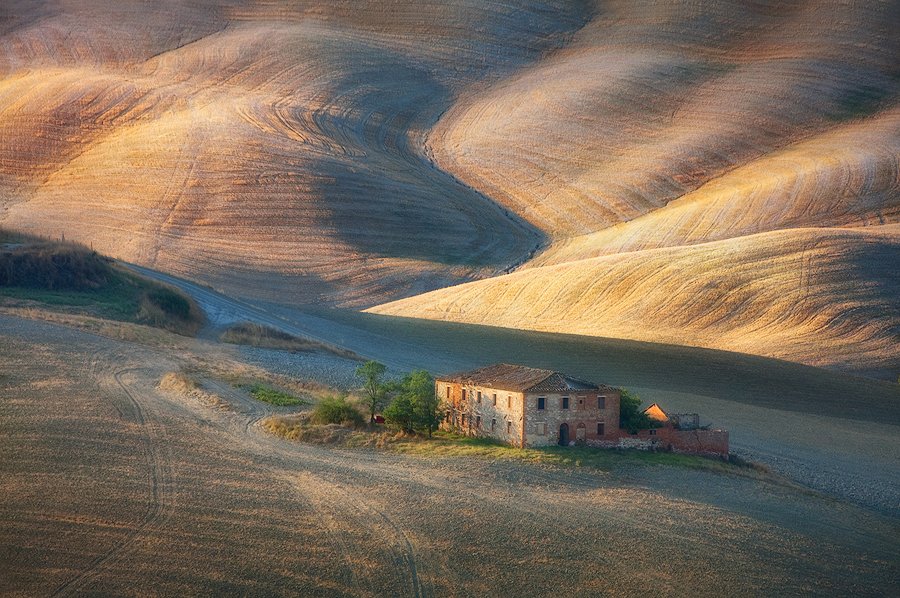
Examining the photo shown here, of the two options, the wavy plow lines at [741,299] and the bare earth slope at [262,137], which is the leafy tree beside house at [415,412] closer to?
the wavy plow lines at [741,299]

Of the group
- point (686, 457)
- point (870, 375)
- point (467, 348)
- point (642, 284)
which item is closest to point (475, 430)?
point (686, 457)

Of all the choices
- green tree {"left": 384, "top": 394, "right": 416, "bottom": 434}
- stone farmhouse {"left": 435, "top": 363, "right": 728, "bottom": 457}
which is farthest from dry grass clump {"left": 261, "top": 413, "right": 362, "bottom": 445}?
stone farmhouse {"left": 435, "top": 363, "right": 728, "bottom": 457}

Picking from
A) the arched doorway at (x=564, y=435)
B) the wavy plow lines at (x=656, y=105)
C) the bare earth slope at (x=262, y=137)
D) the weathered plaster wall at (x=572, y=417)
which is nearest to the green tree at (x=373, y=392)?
the weathered plaster wall at (x=572, y=417)

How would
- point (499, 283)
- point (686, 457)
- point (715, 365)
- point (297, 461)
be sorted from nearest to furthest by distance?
point (297, 461) < point (686, 457) < point (715, 365) < point (499, 283)

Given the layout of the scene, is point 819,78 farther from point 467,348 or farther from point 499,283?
point 467,348

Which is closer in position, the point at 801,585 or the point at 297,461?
the point at 801,585

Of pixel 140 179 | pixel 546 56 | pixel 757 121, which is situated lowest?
pixel 140 179
